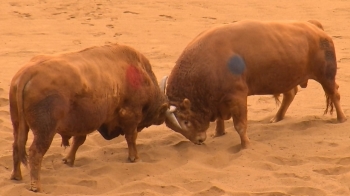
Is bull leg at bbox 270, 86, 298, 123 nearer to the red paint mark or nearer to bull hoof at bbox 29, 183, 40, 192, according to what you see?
the red paint mark

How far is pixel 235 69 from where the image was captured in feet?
29.5

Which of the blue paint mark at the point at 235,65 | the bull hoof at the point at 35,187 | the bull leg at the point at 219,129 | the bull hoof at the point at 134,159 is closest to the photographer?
the bull hoof at the point at 35,187

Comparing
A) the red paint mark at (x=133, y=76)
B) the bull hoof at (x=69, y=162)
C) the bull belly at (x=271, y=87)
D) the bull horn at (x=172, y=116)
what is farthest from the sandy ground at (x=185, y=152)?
the red paint mark at (x=133, y=76)

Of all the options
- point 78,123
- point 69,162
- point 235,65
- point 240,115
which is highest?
point 235,65

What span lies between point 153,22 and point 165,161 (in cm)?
741

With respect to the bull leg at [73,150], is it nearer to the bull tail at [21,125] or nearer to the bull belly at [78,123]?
the bull belly at [78,123]

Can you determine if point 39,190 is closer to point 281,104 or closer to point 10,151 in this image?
point 10,151

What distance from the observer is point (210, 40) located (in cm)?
914

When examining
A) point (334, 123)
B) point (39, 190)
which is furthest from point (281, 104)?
point (39, 190)

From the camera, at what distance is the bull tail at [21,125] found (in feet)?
23.7

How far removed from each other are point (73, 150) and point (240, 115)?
189 cm

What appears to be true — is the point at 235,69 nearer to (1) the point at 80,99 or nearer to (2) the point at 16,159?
(1) the point at 80,99

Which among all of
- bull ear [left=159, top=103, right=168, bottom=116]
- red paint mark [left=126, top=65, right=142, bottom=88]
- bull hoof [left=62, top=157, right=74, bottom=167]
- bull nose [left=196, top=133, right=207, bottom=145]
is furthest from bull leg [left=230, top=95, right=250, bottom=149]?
bull hoof [left=62, top=157, right=74, bottom=167]

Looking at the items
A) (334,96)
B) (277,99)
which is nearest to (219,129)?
(277,99)
